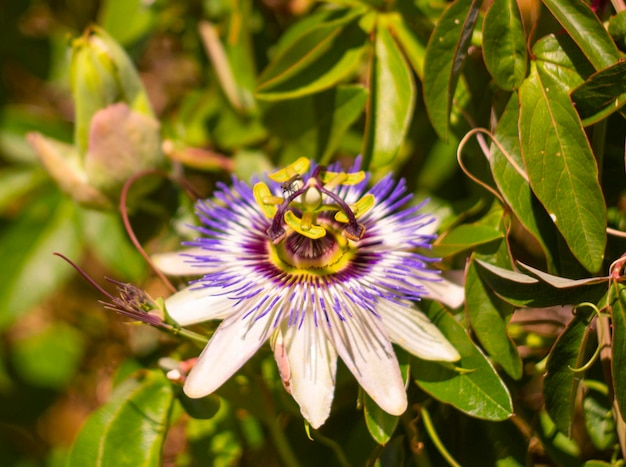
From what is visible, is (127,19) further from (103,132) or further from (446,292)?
(446,292)

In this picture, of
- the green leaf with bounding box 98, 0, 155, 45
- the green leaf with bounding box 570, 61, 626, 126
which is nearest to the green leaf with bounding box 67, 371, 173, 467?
the green leaf with bounding box 570, 61, 626, 126

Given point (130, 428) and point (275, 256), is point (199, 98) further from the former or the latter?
point (130, 428)

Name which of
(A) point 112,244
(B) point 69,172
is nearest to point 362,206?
(B) point 69,172

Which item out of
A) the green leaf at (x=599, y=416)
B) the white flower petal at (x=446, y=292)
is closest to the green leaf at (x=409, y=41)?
the white flower petal at (x=446, y=292)

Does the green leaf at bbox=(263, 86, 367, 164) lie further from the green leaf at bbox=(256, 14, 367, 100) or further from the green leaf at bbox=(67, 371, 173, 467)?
the green leaf at bbox=(67, 371, 173, 467)

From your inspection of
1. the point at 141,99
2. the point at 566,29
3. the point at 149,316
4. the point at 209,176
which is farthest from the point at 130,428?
the point at 566,29
